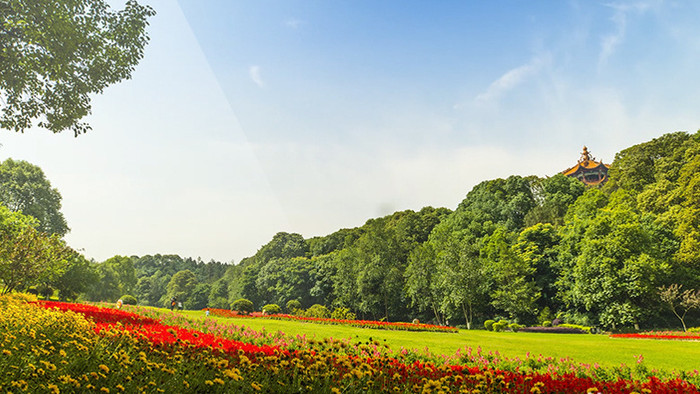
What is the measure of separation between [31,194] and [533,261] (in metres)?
54.5

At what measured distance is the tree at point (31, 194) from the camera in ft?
135

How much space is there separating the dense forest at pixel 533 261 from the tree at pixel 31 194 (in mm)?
6991

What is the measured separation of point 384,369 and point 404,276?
3633 cm

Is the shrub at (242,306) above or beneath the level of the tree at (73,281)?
beneath

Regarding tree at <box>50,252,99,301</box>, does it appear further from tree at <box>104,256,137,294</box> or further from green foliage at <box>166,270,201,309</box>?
tree at <box>104,256,137,294</box>

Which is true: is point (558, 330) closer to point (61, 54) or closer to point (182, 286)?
point (61, 54)

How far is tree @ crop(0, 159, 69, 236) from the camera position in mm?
41250

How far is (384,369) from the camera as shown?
5426mm

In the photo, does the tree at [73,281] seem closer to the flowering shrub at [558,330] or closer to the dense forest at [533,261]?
the dense forest at [533,261]

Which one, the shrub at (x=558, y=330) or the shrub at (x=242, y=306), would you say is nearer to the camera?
the shrub at (x=558, y=330)

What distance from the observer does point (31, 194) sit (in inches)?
1671

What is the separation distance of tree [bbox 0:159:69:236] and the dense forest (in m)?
6.99

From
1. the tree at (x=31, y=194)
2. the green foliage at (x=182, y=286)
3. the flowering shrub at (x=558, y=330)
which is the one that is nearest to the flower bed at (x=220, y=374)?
the flowering shrub at (x=558, y=330)

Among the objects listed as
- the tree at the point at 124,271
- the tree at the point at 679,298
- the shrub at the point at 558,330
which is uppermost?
the tree at the point at 124,271
